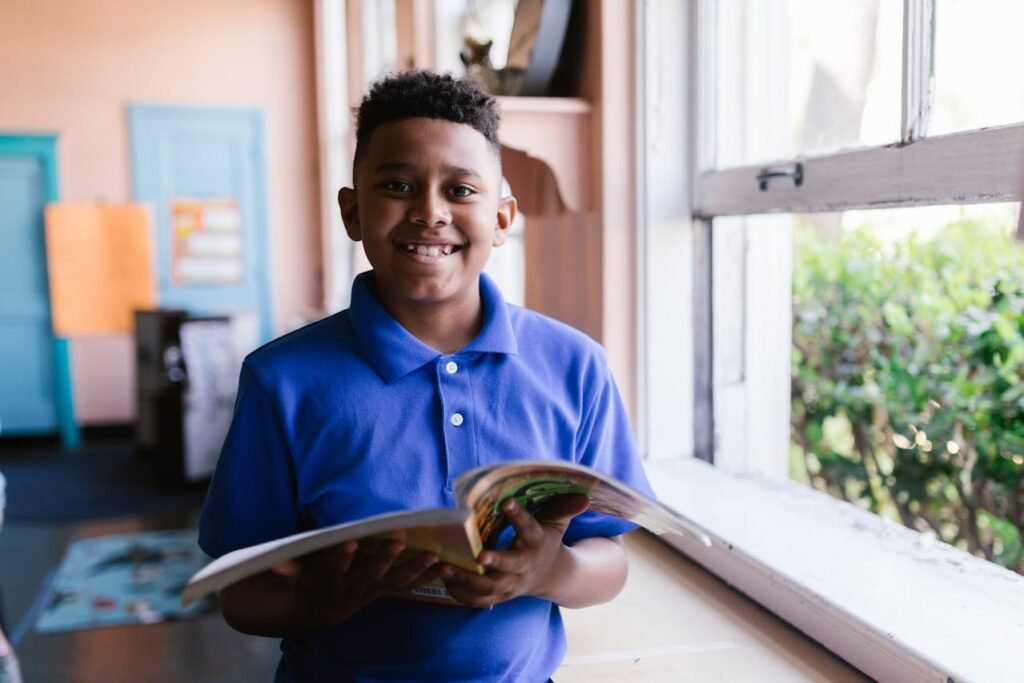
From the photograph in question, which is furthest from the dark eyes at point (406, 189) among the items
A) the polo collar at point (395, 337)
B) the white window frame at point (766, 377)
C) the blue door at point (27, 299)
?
the blue door at point (27, 299)

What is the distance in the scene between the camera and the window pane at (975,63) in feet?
3.42

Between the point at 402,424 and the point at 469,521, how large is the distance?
10.6 inches

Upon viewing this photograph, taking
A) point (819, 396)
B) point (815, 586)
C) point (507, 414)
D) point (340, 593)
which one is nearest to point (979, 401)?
point (819, 396)

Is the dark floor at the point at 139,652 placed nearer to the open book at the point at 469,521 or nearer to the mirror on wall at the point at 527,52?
the mirror on wall at the point at 527,52

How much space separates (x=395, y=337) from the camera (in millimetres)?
926

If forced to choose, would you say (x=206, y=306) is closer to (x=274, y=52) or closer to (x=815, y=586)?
(x=274, y=52)

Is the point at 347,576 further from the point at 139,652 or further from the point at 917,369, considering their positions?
the point at 139,652

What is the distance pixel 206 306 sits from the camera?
19.2 ft

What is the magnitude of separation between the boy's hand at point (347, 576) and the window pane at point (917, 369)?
0.87 meters

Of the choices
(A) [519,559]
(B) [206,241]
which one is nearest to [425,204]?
(A) [519,559]

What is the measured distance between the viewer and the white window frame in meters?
0.95

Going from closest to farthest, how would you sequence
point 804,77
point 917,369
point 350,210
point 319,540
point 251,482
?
point 319,540
point 251,482
point 350,210
point 804,77
point 917,369

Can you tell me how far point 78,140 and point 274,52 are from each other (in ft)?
4.38

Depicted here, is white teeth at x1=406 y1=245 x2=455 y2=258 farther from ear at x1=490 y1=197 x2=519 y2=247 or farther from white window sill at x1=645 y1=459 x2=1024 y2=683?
white window sill at x1=645 y1=459 x2=1024 y2=683
